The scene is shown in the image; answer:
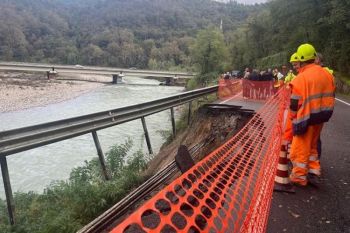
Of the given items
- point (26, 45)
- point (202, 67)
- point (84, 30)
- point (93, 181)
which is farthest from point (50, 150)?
point (84, 30)

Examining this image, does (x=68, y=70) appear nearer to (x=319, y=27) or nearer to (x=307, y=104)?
(x=319, y=27)

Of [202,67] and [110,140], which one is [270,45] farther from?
[110,140]

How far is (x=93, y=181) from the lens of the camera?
7.91 metres

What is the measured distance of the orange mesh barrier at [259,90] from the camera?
762 inches

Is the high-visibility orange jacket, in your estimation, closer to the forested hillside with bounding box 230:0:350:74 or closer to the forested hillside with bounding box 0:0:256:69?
the forested hillside with bounding box 230:0:350:74

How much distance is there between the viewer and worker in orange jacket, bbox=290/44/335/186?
5098 mm

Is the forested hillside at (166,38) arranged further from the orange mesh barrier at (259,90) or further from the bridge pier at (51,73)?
the bridge pier at (51,73)

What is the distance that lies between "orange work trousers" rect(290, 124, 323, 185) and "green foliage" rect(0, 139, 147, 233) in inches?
137

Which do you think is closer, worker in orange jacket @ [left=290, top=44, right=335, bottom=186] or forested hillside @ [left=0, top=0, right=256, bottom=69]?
worker in orange jacket @ [left=290, top=44, right=335, bottom=186]

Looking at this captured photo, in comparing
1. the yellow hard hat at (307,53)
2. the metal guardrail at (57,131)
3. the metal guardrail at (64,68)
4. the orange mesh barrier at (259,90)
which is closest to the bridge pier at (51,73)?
the metal guardrail at (64,68)

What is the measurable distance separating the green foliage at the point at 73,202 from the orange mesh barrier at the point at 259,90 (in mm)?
11906

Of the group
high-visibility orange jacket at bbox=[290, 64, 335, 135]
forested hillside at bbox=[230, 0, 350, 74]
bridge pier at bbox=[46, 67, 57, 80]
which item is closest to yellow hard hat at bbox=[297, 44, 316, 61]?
high-visibility orange jacket at bbox=[290, 64, 335, 135]

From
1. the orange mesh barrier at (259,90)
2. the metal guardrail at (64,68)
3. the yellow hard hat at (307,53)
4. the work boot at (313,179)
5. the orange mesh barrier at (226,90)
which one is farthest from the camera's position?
the metal guardrail at (64,68)

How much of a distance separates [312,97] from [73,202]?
459 centimetres
